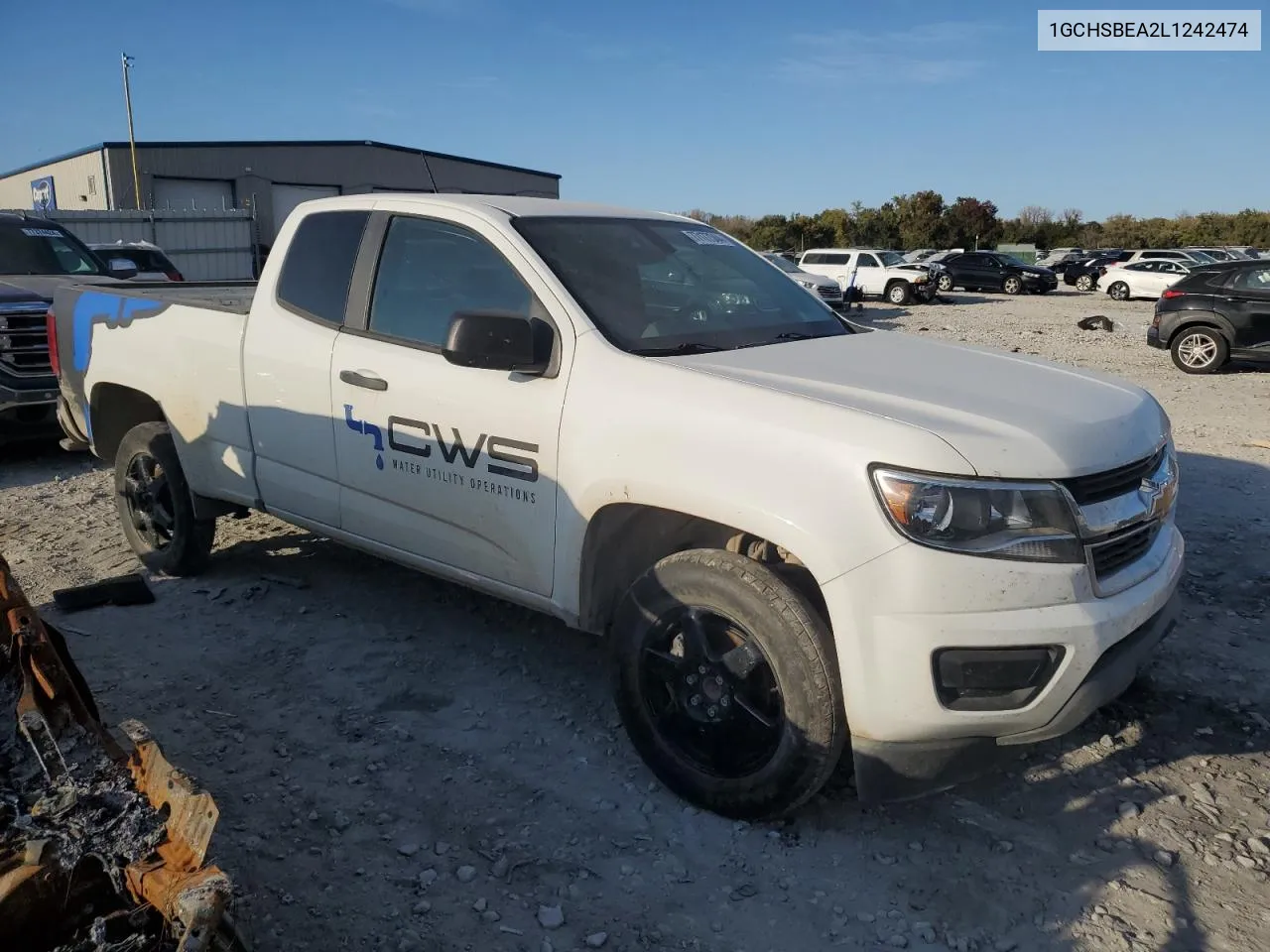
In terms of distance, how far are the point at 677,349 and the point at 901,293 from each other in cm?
2686

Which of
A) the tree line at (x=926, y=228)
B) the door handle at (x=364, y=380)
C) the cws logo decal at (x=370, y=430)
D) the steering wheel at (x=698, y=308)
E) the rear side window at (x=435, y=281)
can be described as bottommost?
the cws logo decal at (x=370, y=430)

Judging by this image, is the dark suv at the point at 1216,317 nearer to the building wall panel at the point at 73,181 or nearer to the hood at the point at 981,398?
the hood at the point at 981,398

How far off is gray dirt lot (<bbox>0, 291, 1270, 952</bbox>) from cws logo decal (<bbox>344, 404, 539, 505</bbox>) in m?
0.94

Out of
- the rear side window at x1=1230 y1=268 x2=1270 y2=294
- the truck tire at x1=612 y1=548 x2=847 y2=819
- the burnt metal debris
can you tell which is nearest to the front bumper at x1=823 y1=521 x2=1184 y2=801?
the truck tire at x1=612 y1=548 x2=847 y2=819

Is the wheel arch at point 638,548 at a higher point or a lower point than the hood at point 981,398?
lower

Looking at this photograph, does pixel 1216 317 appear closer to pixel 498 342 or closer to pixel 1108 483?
pixel 1108 483

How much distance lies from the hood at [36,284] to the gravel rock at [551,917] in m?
6.34

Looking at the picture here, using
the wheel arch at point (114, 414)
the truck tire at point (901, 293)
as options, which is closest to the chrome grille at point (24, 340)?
the wheel arch at point (114, 414)

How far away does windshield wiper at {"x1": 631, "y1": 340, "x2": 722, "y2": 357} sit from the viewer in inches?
131

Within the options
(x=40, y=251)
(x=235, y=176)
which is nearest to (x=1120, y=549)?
(x=40, y=251)

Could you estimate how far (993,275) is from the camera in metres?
34.1

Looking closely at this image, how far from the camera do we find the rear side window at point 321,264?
13.7ft

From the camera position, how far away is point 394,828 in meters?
3.10

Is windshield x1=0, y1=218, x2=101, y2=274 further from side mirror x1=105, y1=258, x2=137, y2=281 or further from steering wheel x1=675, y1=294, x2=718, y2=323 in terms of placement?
steering wheel x1=675, y1=294, x2=718, y2=323
